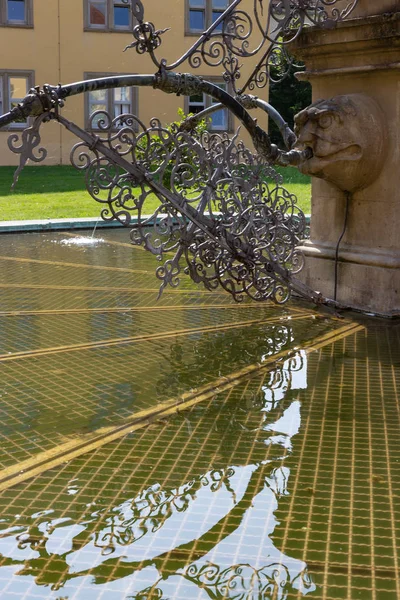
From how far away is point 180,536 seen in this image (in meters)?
3.22

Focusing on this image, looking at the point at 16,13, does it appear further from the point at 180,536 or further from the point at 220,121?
the point at 180,536

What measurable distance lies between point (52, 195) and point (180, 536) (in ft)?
49.3

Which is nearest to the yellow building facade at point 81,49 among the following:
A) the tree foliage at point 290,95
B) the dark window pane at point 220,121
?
the dark window pane at point 220,121

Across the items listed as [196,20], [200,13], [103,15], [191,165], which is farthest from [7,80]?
[191,165]

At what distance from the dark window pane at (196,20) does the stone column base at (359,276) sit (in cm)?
2361

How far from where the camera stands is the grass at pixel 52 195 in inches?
558

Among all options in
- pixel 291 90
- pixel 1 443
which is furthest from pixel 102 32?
pixel 1 443

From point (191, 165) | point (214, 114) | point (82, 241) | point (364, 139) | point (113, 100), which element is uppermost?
point (113, 100)

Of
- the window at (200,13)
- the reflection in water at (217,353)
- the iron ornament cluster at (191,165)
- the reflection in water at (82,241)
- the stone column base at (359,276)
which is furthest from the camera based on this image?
the window at (200,13)

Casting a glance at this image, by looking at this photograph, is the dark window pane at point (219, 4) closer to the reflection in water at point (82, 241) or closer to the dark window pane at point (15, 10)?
the dark window pane at point (15, 10)

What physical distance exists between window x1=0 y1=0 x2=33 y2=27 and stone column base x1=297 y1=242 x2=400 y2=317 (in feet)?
74.6

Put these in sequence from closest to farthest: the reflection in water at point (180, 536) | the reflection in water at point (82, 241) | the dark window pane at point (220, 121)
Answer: the reflection in water at point (180, 536), the reflection in water at point (82, 241), the dark window pane at point (220, 121)

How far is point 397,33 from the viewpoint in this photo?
637 cm

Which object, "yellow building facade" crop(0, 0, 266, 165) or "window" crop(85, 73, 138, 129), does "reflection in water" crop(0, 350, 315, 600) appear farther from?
"window" crop(85, 73, 138, 129)
